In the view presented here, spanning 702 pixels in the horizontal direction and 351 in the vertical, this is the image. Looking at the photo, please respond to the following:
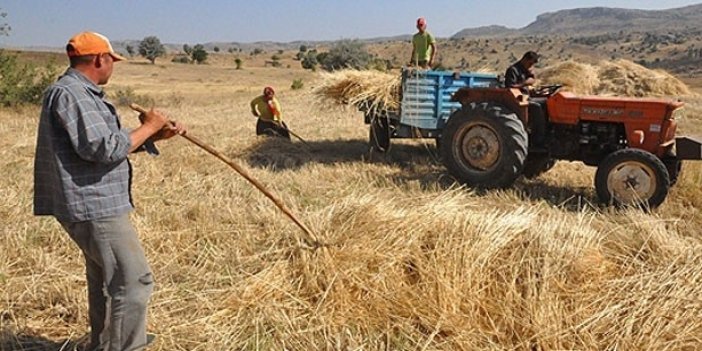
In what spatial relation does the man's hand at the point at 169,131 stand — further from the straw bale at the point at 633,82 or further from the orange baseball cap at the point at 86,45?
the straw bale at the point at 633,82

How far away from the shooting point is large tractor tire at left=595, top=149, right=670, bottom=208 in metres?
5.67

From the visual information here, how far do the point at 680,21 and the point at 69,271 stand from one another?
174004mm

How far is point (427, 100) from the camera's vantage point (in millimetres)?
7855

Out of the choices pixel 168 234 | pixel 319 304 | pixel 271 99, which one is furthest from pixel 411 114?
pixel 319 304

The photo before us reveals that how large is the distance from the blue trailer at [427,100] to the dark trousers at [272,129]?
7.57 feet

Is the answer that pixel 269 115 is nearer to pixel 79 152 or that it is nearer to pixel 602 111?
pixel 602 111

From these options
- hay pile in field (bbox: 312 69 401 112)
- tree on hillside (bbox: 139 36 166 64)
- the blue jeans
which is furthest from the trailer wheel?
tree on hillside (bbox: 139 36 166 64)

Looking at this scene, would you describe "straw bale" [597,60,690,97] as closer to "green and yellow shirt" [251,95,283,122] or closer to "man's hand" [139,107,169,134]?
"green and yellow shirt" [251,95,283,122]

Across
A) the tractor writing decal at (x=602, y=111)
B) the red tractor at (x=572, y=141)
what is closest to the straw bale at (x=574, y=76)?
the red tractor at (x=572, y=141)

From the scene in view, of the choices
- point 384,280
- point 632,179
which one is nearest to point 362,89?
point 632,179

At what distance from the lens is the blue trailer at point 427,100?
308 inches

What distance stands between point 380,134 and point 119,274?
602 cm

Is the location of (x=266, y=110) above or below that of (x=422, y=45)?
below

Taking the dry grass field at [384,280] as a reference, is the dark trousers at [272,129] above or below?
above
